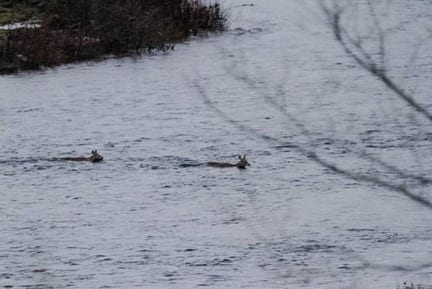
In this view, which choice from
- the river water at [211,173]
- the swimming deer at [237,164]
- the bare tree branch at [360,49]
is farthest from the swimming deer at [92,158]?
the bare tree branch at [360,49]

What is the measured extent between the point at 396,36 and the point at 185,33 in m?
2.72

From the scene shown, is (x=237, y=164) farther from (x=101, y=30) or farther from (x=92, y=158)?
(x=101, y=30)

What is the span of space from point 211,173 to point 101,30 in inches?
194

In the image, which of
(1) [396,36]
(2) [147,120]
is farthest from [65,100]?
(1) [396,36]

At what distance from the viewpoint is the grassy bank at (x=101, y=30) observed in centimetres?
→ 1128

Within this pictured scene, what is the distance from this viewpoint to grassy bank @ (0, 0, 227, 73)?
11.3 m

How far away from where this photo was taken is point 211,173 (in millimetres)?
7809

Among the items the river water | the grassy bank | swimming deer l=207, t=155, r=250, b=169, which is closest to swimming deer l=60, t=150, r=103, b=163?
the river water

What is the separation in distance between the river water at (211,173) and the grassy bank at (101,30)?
30cm

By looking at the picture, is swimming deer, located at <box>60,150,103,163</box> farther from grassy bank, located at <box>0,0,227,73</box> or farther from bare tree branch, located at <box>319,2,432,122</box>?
bare tree branch, located at <box>319,2,432,122</box>

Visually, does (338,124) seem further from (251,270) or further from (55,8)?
(55,8)

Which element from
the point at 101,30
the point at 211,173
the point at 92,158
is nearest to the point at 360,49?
the point at 211,173

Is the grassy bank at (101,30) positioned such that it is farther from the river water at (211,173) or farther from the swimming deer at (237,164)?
the swimming deer at (237,164)

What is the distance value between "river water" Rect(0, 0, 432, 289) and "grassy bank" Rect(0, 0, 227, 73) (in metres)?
0.30
